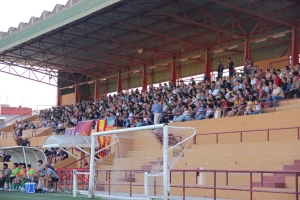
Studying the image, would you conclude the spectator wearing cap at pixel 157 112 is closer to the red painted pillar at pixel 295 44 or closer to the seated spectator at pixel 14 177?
the seated spectator at pixel 14 177

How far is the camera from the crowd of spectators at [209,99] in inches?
891

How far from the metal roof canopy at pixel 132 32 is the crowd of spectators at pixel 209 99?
3369mm

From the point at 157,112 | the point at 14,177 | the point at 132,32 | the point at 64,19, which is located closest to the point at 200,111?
the point at 157,112

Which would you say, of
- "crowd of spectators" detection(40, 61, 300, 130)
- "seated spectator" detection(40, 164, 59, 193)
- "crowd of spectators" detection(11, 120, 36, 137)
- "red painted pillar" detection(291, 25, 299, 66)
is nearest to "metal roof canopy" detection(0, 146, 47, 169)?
"seated spectator" detection(40, 164, 59, 193)

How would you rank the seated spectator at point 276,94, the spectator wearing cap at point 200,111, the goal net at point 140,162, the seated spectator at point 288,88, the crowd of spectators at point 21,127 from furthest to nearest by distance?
the crowd of spectators at point 21,127 < the spectator wearing cap at point 200,111 < the seated spectator at point 288,88 < the seated spectator at point 276,94 < the goal net at point 140,162

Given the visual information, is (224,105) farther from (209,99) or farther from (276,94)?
(276,94)

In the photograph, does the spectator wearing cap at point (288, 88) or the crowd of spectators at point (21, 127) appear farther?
the crowd of spectators at point (21, 127)

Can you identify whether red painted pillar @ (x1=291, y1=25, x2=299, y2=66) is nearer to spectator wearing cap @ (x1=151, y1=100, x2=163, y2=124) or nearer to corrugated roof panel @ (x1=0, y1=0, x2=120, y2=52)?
spectator wearing cap @ (x1=151, y1=100, x2=163, y2=124)

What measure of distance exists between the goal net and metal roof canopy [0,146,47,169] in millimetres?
3339

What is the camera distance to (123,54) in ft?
140

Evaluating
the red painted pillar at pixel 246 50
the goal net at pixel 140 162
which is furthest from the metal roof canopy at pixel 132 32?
the goal net at pixel 140 162

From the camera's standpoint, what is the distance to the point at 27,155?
91.4ft

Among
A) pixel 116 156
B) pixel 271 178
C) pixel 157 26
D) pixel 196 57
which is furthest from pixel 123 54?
pixel 271 178

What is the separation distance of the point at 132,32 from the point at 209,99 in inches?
458
